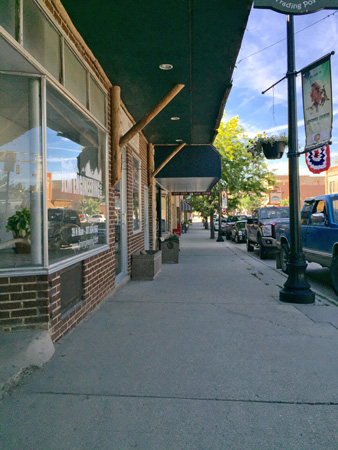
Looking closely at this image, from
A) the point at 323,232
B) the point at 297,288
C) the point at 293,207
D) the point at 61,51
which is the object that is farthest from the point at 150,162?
the point at 61,51

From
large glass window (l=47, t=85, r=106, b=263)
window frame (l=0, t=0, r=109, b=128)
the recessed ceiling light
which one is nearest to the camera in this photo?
window frame (l=0, t=0, r=109, b=128)

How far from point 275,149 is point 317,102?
2.56 m

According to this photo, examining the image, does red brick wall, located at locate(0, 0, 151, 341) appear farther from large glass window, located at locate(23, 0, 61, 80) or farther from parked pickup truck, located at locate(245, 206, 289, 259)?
parked pickup truck, located at locate(245, 206, 289, 259)

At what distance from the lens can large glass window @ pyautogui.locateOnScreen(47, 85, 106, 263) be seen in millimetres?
4629

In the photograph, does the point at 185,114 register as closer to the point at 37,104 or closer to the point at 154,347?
the point at 37,104

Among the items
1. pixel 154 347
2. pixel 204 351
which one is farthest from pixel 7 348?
pixel 204 351

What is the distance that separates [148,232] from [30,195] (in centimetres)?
825

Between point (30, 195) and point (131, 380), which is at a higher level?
point (30, 195)

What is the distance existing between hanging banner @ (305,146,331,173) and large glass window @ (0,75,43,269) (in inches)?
291

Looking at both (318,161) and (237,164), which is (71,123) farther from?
(237,164)

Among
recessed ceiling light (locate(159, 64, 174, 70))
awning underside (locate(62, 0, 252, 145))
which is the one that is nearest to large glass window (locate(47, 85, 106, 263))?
awning underside (locate(62, 0, 252, 145))

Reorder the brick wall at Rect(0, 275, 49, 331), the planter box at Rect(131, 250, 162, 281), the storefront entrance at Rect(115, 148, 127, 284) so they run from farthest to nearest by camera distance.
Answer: the planter box at Rect(131, 250, 162, 281) < the storefront entrance at Rect(115, 148, 127, 284) < the brick wall at Rect(0, 275, 49, 331)

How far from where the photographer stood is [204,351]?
4.24 m

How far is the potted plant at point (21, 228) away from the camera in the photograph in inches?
171
